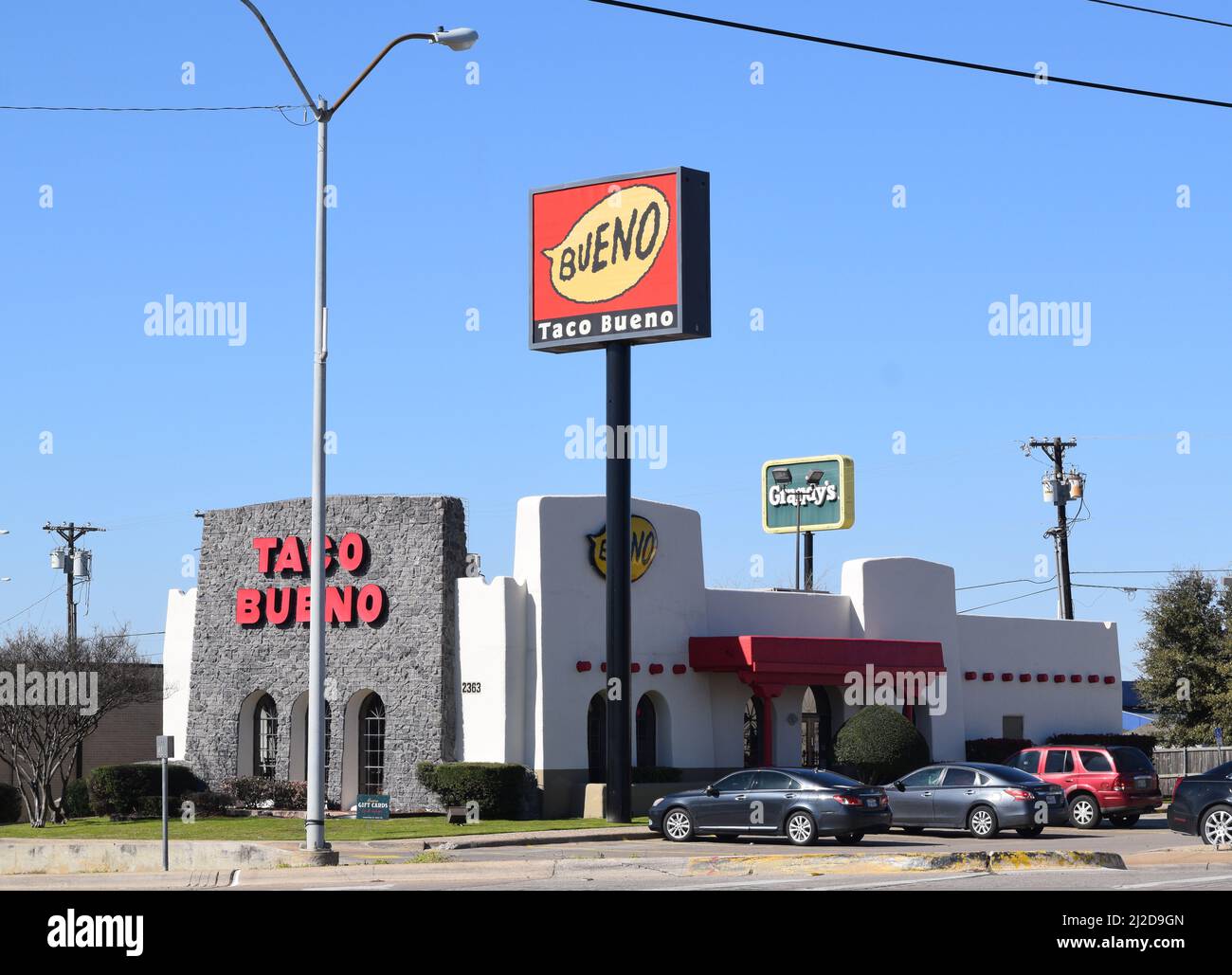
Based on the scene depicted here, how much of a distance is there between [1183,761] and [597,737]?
24.2 meters

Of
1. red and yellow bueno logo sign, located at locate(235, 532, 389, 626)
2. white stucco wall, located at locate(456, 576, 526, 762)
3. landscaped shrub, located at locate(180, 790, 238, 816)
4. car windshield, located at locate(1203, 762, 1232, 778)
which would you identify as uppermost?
red and yellow bueno logo sign, located at locate(235, 532, 389, 626)

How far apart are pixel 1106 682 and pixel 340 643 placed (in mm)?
24906

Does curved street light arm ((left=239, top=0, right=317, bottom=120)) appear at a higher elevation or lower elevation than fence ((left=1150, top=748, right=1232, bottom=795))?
higher

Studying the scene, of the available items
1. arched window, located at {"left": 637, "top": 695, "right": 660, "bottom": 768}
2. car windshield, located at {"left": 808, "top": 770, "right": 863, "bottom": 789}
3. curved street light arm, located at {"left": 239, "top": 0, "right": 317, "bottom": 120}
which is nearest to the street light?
curved street light arm, located at {"left": 239, "top": 0, "right": 317, "bottom": 120}

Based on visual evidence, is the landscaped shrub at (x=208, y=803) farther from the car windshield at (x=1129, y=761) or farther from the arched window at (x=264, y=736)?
the car windshield at (x=1129, y=761)

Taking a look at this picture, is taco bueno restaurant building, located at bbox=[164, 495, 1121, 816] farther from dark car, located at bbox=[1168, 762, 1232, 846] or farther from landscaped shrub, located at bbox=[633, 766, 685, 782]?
dark car, located at bbox=[1168, 762, 1232, 846]

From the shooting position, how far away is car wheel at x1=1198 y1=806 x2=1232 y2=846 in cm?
2611

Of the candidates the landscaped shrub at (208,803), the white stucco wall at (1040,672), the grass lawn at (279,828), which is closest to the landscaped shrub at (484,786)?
the grass lawn at (279,828)

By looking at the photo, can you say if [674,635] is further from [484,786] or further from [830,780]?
[830,780]

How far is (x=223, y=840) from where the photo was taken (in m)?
31.3

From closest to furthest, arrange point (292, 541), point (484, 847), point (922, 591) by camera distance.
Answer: point (484, 847) < point (292, 541) < point (922, 591)

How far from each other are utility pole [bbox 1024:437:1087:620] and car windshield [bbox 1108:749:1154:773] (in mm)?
22162
